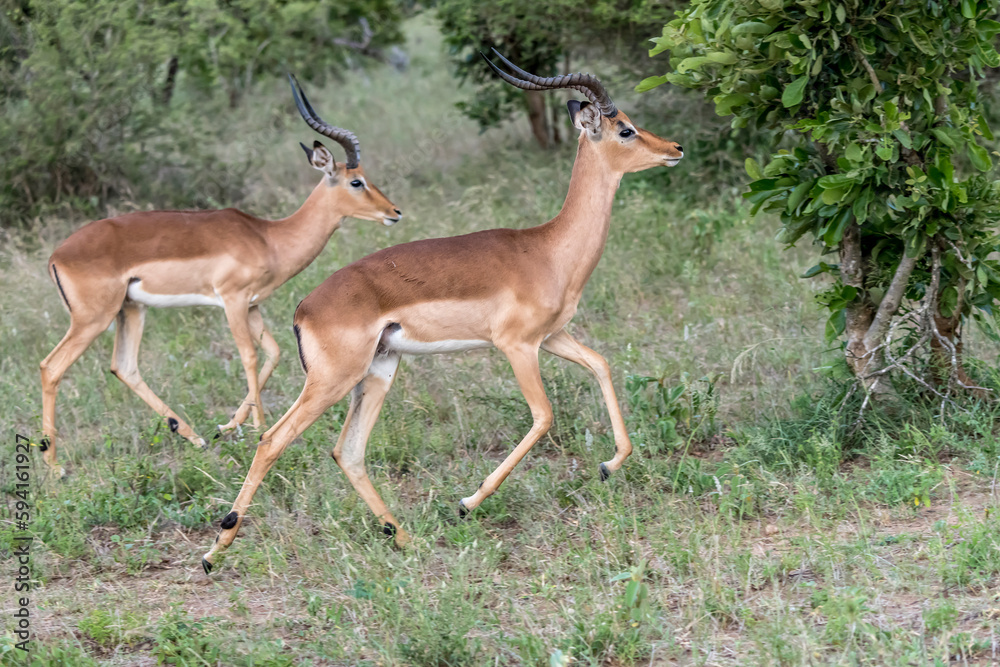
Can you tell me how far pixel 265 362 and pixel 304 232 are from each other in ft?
2.80

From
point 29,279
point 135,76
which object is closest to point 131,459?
point 29,279

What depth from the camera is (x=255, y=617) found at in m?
3.95

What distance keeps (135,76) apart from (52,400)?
16.0ft

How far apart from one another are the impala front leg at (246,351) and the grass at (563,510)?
231 mm

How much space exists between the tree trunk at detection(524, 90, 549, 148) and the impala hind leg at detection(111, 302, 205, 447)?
5628mm

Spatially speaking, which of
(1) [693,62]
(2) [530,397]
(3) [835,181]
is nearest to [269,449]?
(2) [530,397]

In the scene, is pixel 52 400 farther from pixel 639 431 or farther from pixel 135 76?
pixel 135 76

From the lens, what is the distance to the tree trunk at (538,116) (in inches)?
431

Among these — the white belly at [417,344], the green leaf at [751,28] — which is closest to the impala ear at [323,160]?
the white belly at [417,344]

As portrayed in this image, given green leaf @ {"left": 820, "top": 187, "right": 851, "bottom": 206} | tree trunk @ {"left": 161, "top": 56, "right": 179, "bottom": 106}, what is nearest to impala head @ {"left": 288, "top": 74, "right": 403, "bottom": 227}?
green leaf @ {"left": 820, "top": 187, "right": 851, "bottom": 206}

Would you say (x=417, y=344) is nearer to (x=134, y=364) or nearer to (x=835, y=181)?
(x=835, y=181)

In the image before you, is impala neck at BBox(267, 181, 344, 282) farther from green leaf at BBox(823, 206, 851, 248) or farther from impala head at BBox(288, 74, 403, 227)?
green leaf at BBox(823, 206, 851, 248)

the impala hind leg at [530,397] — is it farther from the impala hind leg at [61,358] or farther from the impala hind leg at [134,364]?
the impala hind leg at [61,358]

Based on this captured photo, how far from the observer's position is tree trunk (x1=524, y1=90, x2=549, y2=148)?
1094 cm
